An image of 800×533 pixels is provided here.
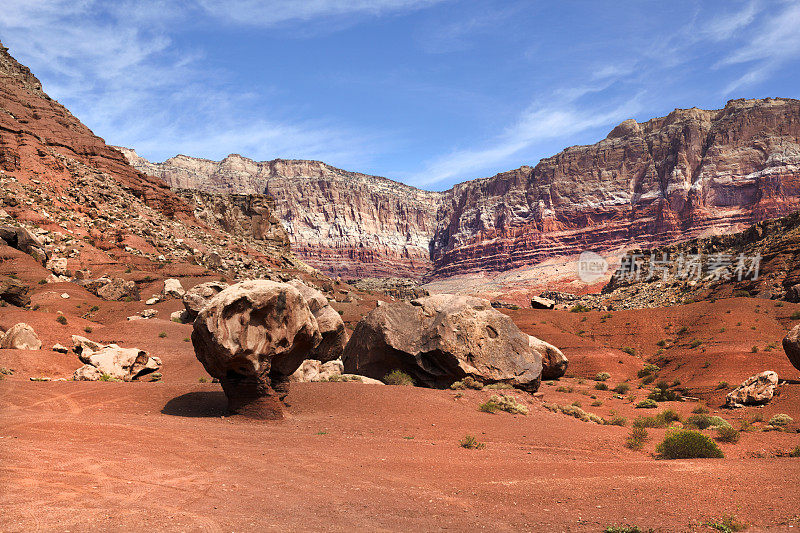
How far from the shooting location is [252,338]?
1383cm

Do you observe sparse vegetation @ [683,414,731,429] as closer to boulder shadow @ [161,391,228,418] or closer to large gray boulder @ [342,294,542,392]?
large gray boulder @ [342,294,542,392]

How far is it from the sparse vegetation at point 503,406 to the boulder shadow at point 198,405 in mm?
8279

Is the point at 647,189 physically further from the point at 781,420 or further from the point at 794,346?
the point at 781,420

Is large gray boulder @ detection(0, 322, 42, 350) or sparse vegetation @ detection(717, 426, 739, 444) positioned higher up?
large gray boulder @ detection(0, 322, 42, 350)

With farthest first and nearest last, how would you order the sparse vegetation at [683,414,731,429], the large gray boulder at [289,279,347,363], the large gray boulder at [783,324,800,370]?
the large gray boulder at [289,279,347,363] → the large gray boulder at [783,324,800,370] → the sparse vegetation at [683,414,731,429]

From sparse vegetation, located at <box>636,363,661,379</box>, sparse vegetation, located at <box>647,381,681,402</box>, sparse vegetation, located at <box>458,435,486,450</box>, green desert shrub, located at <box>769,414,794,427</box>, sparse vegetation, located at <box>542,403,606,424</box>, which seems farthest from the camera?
sparse vegetation, located at <box>636,363,661,379</box>

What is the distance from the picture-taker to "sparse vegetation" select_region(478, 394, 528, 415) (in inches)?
661

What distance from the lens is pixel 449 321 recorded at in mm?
21047

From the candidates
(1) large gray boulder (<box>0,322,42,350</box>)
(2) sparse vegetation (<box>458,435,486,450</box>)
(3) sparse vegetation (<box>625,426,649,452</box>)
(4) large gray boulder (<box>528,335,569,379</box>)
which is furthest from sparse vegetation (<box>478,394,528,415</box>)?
(1) large gray boulder (<box>0,322,42,350</box>)

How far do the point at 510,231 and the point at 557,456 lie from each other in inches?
7270

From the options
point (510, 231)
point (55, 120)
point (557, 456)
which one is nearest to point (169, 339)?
point (557, 456)

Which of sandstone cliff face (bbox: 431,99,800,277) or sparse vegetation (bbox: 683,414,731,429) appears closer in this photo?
sparse vegetation (bbox: 683,414,731,429)

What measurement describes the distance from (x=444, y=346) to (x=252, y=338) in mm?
8649

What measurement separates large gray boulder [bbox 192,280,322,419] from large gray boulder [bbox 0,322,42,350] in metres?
12.9
